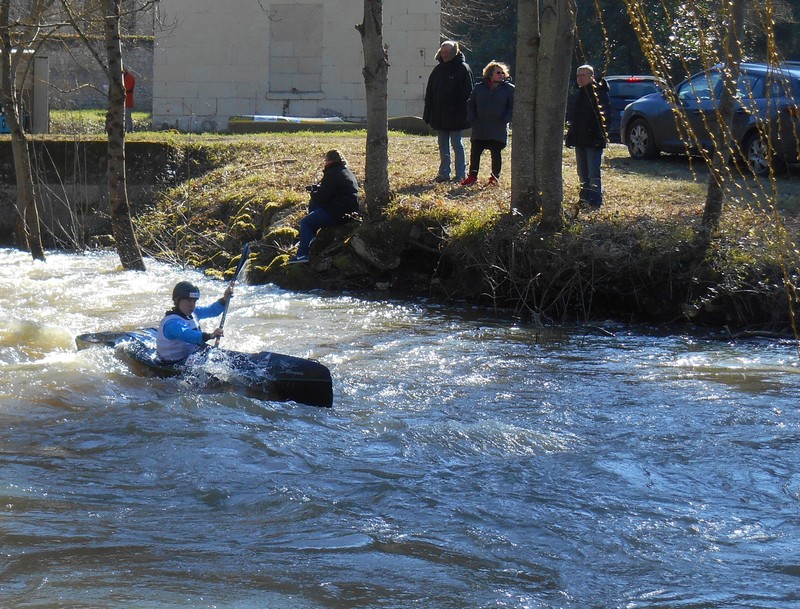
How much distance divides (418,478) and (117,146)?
8628 mm

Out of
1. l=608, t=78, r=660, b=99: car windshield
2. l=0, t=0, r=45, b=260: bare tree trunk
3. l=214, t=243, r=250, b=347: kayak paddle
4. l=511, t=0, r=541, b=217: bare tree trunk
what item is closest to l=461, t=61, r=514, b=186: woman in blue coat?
l=511, t=0, r=541, b=217: bare tree trunk

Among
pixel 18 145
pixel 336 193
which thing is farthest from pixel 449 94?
pixel 18 145

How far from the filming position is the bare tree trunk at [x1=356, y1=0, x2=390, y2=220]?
13.0m

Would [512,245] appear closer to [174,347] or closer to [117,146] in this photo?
[174,347]

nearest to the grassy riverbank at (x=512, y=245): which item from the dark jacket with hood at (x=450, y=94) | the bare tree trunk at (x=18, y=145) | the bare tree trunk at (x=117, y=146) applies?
the dark jacket with hood at (x=450, y=94)

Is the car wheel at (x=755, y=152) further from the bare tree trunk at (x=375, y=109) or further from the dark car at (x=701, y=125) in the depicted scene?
the bare tree trunk at (x=375, y=109)

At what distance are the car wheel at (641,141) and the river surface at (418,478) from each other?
757 cm

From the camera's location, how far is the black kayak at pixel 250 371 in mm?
7883

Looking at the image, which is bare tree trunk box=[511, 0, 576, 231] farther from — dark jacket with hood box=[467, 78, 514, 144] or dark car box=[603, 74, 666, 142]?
dark car box=[603, 74, 666, 142]

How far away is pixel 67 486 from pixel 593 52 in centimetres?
2764

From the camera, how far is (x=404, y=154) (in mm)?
18109

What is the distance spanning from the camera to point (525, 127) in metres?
12.3

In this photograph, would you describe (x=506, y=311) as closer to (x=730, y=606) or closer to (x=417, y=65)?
(x=730, y=606)

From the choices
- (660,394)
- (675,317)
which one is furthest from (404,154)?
(660,394)
